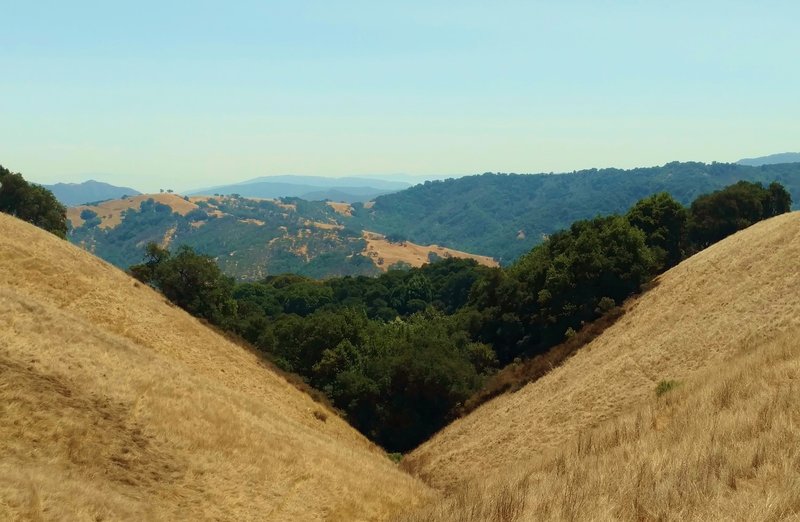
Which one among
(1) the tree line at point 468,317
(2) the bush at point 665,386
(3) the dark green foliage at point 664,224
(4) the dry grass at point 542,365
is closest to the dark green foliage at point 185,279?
(1) the tree line at point 468,317

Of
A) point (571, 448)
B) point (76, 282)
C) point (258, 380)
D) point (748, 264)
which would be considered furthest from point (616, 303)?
point (76, 282)

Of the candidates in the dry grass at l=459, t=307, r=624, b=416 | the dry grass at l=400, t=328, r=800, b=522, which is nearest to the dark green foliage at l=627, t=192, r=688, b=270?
the dry grass at l=459, t=307, r=624, b=416

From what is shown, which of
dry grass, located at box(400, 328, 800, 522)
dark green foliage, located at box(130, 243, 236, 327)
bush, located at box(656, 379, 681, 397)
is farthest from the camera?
dark green foliage, located at box(130, 243, 236, 327)

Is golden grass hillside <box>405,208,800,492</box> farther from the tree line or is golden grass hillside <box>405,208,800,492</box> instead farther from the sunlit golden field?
the tree line

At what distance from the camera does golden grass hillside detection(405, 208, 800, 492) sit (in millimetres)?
31875

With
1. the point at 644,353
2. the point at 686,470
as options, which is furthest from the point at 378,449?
the point at 686,470

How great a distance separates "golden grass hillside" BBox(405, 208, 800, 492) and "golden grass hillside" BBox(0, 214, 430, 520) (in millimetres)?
7375

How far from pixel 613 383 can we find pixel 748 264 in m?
15.1

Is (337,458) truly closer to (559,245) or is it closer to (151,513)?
(151,513)

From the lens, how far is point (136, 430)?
2111 cm

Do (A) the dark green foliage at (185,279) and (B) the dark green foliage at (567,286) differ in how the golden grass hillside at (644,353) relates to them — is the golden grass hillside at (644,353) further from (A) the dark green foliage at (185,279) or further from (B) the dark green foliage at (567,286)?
(A) the dark green foliage at (185,279)

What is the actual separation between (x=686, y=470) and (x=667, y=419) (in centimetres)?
727

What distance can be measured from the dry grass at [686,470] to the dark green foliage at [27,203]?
6712 cm

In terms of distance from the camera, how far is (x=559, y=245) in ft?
214
